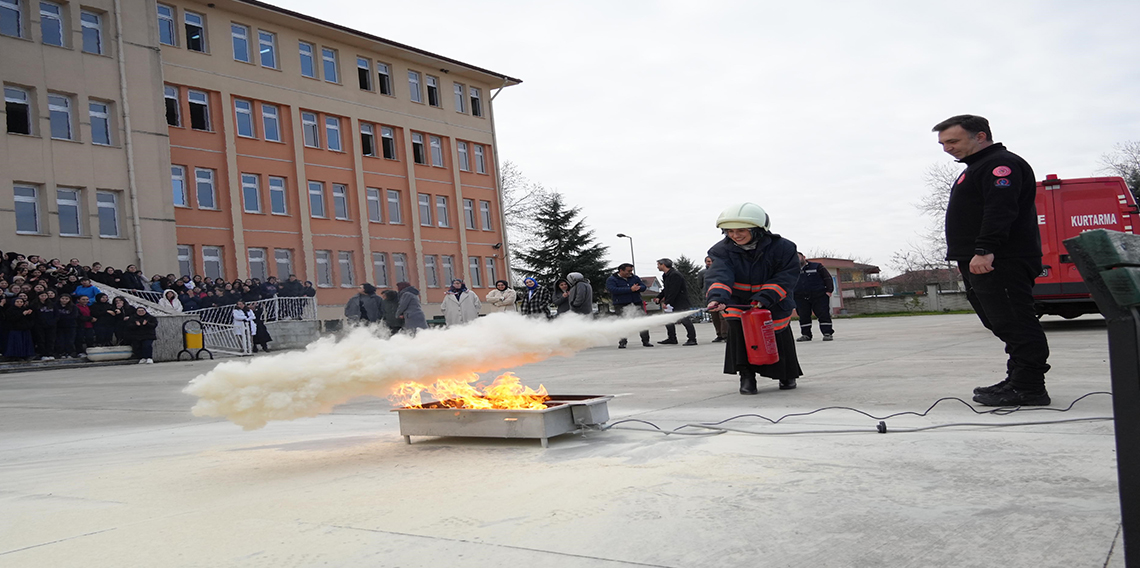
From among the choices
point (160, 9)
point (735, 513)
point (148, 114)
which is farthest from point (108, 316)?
point (735, 513)

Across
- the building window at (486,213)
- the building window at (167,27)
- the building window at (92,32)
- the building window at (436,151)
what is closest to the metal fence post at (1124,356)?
the building window at (92,32)

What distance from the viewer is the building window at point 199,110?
3563 cm

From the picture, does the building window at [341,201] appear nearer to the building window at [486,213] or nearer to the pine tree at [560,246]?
the building window at [486,213]

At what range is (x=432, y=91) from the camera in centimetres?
4681

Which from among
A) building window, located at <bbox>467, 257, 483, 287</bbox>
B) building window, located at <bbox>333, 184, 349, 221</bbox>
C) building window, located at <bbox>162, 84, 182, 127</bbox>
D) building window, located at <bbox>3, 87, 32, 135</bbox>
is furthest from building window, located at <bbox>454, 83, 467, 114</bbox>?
building window, located at <bbox>3, 87, 32, 135</bbox>

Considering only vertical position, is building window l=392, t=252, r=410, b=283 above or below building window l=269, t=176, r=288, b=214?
below

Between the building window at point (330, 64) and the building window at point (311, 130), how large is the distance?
208cm

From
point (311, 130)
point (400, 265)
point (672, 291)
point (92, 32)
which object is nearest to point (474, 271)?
→ point (400, 265)

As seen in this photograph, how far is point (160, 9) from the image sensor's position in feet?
114

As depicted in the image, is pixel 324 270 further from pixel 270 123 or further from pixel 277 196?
pixel 270 123

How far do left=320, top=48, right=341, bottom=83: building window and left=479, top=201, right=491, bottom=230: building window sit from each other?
1111 cm

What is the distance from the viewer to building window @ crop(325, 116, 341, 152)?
135 feet

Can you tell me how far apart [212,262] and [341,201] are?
304 inches

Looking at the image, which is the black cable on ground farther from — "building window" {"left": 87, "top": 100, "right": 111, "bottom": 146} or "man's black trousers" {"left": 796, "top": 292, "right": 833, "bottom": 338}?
"building window" {"left": 87, "top": 100, "right": 111, "bottom": 146}
